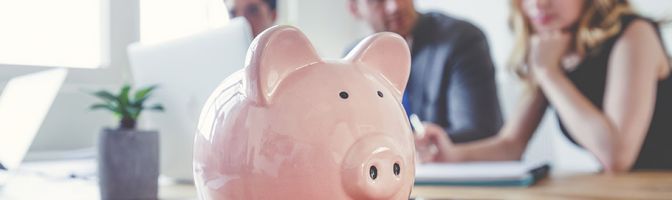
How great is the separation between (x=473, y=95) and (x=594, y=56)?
13.6 inches

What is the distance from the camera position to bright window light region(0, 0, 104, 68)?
43.1 inches

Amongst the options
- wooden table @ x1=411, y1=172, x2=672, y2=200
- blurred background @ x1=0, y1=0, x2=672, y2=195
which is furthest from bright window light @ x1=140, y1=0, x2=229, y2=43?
wooden table @ x1=411, y1=172, x2=672, y2=200

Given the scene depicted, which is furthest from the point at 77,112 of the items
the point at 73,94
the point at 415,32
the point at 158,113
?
the point at 415,32

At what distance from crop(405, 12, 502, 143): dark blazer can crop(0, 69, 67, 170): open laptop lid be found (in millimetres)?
963

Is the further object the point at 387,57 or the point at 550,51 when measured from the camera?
the point at 550,51

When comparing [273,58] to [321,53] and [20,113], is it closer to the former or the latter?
[20,113]

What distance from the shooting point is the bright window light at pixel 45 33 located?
1095mm

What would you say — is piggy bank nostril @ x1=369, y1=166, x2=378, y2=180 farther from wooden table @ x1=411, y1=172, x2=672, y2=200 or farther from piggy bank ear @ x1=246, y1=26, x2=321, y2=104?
wooden table @ x1=411, y1=172, x2=672, y2=200

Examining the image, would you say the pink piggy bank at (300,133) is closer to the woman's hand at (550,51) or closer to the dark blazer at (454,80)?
the woman's hand at (550,51)

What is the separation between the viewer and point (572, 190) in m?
0.69

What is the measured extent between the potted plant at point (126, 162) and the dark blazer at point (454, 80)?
0.92m

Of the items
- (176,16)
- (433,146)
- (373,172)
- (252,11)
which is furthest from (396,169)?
(176,16)

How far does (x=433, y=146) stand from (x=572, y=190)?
47 cm

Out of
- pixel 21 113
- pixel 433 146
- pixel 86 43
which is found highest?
pixel 86 43
